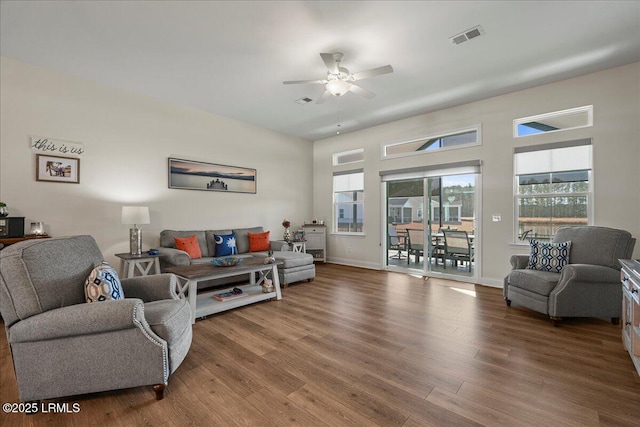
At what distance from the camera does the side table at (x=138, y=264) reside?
388cm

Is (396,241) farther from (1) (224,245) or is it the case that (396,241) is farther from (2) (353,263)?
(1) (224,245)

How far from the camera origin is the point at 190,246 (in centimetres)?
455

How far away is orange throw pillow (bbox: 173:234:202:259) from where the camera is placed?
448 cm

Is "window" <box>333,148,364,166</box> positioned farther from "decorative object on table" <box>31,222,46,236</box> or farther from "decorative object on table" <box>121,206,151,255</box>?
"decorative object on table" <box>31,222,46,236</box>

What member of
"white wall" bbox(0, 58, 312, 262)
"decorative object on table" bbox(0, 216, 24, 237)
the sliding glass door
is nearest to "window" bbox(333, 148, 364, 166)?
the sliding glass door

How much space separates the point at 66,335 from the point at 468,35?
14.2 feet

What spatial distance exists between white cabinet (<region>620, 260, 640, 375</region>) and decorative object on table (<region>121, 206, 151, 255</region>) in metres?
5.33

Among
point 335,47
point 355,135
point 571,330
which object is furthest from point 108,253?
point 571,330

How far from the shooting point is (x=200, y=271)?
131 inches

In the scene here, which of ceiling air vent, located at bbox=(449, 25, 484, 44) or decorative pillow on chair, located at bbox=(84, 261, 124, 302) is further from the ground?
ceiling air vent, located at bbox=(449, 25, 484, 44)

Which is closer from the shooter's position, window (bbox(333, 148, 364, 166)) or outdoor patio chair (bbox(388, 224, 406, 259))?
outdoor patio chair (bbox(388, 224, 406, 259))

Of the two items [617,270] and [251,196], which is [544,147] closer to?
[617,270]

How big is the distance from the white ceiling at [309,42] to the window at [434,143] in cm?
73

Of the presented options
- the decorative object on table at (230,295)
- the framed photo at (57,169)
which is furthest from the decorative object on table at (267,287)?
the framed photo at (57,169)
